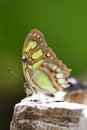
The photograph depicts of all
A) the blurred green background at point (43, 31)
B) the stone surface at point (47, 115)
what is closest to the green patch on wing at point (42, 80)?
the stone surface at point (47, 115)

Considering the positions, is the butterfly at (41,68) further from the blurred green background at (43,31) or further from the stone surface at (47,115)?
the blurred green background at (43,31)

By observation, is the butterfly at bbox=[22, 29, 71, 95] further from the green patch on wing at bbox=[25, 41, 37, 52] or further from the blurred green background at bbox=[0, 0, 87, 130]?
the blurred green background at bbox=[0, 0, 87, 130]

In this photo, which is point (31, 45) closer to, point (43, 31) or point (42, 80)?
point (42, 80)

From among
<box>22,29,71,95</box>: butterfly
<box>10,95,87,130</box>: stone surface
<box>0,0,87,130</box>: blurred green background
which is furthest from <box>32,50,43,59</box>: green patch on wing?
<box>0,0,87,130</box>: blurred green background

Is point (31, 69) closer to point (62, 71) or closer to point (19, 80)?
point (62, 71)

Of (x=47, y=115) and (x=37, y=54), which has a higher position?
(x=37, y=54)

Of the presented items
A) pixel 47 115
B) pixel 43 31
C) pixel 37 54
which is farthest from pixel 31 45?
pixel 43 31

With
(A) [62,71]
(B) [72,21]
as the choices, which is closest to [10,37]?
(B) [72,21]
